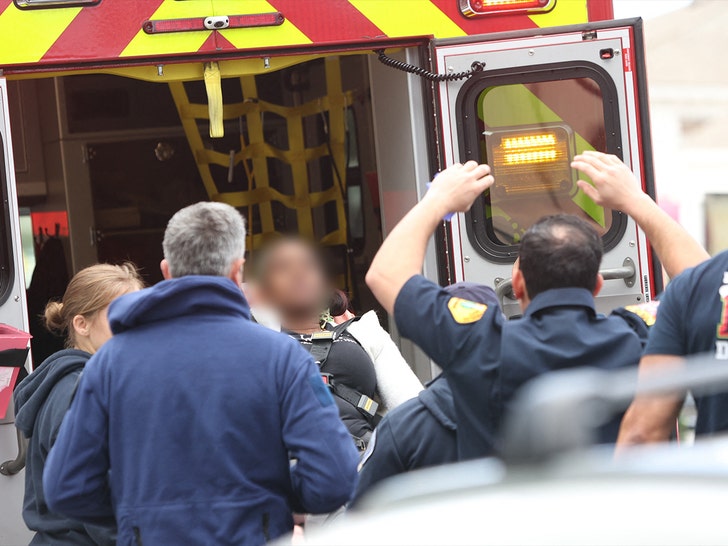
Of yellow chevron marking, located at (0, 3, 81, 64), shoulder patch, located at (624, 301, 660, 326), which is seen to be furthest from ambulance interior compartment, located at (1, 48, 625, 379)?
shoulder patch, located at (624, 301, 660, 326)

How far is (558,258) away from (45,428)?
4.08 feet

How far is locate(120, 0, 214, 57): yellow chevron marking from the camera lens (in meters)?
3.76

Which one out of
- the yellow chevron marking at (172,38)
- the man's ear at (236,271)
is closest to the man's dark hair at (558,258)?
the man's ear at (236,271)

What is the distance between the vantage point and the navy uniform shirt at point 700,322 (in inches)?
88.1

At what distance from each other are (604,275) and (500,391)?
1581 millimetres

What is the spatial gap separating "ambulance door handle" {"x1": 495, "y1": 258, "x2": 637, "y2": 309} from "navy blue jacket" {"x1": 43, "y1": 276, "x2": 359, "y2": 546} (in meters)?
1.48

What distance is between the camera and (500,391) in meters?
2.35

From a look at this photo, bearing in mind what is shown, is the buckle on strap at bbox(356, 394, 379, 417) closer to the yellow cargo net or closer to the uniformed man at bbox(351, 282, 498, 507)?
the uniformed man at bbox(351, 282, 498, 507)

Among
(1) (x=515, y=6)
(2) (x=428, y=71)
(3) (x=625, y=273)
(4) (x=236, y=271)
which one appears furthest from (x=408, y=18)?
(4) (x=236, y=271)

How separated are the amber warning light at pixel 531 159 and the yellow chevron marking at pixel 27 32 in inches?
53.9

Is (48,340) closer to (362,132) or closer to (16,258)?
(362,132)

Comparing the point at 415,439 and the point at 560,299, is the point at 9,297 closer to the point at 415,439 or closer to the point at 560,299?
the point at 415,439

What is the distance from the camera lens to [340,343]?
325cm

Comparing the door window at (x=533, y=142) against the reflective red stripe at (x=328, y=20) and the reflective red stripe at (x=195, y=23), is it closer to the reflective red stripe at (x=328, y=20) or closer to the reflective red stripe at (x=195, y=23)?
the reflective red stripe at (x=328, y=20)
